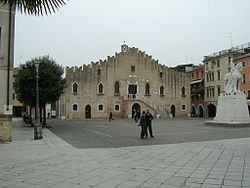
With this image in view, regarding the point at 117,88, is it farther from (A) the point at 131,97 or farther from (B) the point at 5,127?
(B) the point at 5,127

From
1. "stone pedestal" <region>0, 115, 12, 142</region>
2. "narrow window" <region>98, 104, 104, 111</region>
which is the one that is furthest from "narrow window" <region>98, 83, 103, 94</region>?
"stone pedestal" <region>0, 115, 12, 142</region>

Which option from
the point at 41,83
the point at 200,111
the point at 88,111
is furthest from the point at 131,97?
the point at 41,83

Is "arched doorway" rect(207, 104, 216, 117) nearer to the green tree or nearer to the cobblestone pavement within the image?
the green tree

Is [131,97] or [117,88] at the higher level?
[117,88]

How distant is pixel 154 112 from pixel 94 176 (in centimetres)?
4390

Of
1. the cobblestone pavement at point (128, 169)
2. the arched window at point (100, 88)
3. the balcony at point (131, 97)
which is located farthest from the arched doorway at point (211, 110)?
the cobblestone pavement at point (128, 169)

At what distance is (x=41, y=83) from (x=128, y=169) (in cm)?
2052

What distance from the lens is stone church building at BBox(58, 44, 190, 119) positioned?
48656 millimetres

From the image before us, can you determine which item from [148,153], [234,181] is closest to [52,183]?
[234,181]

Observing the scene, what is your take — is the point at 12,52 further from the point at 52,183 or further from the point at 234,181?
the point at 234,181

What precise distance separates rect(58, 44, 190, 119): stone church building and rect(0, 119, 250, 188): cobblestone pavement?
125 ft

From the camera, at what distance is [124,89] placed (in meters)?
51.4

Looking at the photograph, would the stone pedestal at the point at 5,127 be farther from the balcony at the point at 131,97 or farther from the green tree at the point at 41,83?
the balcony at the point at 131,97

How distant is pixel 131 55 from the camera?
52.6 metres
